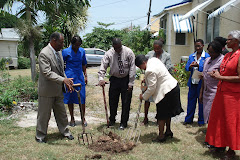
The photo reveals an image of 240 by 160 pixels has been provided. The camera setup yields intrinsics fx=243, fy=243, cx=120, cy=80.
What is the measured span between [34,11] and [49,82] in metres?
7.06

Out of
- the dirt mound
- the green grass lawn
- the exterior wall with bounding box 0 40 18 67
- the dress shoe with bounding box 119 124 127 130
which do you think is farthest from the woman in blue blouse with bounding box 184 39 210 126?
the exterior wall with bounding box 0 40 18 67

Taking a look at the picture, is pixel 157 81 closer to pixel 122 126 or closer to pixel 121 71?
pixel 121 71

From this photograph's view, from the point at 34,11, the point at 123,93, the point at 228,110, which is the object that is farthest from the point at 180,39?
the point at 228,110

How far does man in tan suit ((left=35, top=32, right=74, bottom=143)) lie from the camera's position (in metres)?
4.21

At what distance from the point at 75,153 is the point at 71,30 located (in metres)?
9.21

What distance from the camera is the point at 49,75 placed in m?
4.17

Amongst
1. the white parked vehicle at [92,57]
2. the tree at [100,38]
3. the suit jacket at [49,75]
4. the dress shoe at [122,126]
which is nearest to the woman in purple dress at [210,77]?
the dress shoe at [122,126]

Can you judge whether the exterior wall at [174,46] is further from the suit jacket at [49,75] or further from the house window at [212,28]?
the suit jacket at [49,75]

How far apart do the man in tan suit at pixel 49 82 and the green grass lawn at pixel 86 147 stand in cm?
34

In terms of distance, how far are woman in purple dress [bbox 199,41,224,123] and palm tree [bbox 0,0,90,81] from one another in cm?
601

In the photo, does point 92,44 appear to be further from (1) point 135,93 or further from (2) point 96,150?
(2) point 96,150

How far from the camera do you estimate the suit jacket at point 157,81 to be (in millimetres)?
4211

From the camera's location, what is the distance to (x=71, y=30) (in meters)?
12.3

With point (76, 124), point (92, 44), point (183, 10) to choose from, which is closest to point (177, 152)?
point (76, 124)
